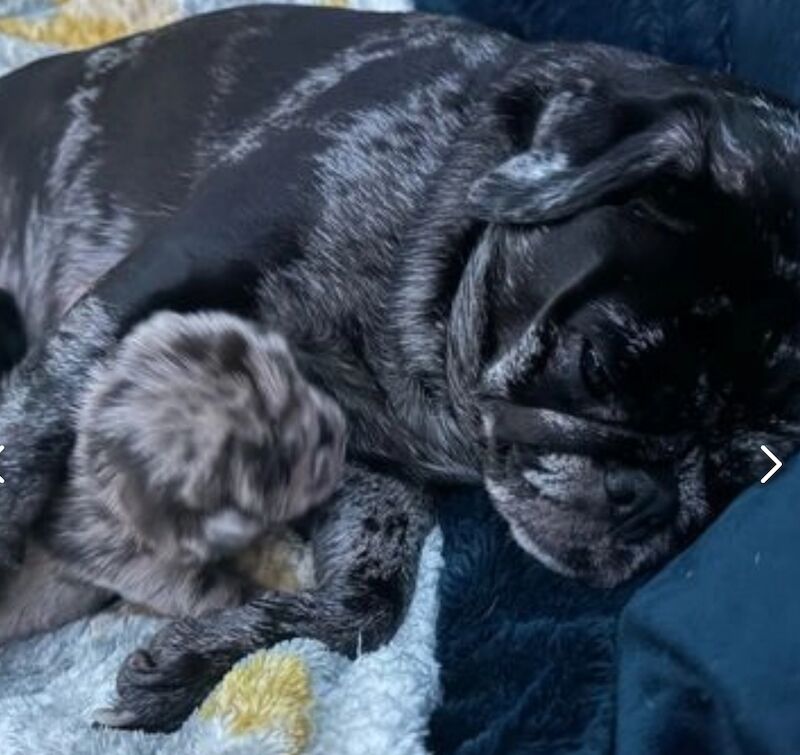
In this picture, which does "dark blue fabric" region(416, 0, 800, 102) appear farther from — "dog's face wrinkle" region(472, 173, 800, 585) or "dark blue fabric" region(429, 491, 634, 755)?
"dark blue fabric" region(429, 491, 634, 755)

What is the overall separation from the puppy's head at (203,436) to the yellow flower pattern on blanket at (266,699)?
0.17 meters

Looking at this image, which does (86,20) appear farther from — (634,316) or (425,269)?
(634,316)

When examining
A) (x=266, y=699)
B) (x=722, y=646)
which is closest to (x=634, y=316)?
(x=722, y=646)

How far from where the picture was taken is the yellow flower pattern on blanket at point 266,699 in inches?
84.3

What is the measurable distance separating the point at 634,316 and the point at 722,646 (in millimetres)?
421

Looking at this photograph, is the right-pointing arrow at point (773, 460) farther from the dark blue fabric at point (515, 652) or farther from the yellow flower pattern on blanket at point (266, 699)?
the yellow flower pattern on blanket at point (266, 699)

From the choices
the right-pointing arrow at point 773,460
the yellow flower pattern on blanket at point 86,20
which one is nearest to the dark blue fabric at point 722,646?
the right-pointing arrow at point 773,460

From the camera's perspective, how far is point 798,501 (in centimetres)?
212

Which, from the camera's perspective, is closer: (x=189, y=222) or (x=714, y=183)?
(x=714, y=183)

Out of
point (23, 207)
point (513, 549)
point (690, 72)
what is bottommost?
point (513, 549)

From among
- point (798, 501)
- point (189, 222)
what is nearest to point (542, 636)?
point (798, 501)

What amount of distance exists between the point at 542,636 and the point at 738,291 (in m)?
0.52

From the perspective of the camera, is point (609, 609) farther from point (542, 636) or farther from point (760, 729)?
point (760, 729)

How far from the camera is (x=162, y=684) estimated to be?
2262 mm
